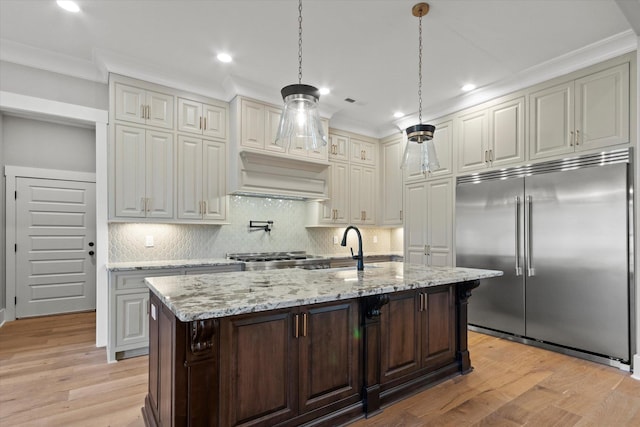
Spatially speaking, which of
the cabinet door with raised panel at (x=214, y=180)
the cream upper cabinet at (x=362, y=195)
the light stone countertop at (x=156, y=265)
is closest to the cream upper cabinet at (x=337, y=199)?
the cream upper cabinet at (x=362, y=195)

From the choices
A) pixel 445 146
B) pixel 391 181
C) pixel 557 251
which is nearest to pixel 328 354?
pixel 557 251

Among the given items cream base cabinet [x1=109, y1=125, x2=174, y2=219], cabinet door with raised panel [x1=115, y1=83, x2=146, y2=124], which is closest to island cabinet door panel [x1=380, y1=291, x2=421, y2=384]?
cream base cabinet [x1=109, y1=125, x2=174, y2=219]

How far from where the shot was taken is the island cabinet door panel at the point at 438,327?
2.64 m

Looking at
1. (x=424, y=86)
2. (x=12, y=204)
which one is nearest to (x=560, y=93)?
(x=424, y=86)

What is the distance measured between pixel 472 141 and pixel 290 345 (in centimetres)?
347

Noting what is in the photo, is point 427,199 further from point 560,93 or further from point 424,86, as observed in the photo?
point 560,93

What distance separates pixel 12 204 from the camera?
15.2 feet

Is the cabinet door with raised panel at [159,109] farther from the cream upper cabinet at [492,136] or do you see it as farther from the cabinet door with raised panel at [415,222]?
the cream upper cabinet at [492,136]

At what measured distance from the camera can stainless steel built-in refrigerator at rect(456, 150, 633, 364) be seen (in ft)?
9.93

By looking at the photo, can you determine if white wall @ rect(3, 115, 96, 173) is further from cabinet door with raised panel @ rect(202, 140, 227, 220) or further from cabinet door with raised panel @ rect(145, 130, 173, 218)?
cabinet door with raised panel @ rect(202, 140, 227, 220)

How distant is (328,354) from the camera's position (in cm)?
209

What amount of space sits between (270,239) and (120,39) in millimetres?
2764

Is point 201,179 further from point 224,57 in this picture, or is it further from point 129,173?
point 224,57

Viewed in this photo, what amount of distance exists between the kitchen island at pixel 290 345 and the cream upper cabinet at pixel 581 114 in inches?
71.6
